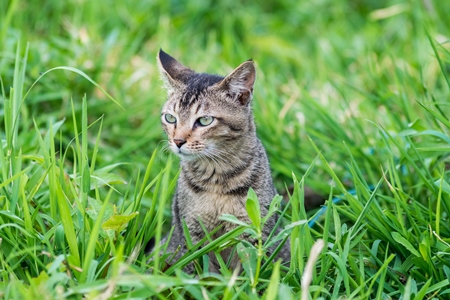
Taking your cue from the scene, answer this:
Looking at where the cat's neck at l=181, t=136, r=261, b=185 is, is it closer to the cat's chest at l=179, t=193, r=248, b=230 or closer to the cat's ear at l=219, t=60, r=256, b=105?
the cat's chest at l=179, t=193, r=248, b=230

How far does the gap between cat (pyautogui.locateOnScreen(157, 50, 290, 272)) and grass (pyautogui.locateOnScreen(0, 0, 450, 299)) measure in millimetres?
215

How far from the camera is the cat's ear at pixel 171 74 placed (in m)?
3.53

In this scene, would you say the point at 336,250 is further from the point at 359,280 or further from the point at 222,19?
the point at 222,19

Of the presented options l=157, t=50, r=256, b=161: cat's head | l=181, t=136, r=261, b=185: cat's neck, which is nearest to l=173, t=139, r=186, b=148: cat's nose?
l=157, t=50, r=256, b=161: cat's head

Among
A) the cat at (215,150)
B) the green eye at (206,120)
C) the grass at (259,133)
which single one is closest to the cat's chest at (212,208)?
the cat at (215,150)

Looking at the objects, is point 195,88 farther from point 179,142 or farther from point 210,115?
point 179,142

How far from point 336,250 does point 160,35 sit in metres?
3.55

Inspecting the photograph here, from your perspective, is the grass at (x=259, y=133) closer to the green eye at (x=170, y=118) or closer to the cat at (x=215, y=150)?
the cat at (x=215, y=150)

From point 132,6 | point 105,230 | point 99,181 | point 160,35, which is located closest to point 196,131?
point 99,181

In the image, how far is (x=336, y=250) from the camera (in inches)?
110

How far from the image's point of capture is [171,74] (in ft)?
11.7

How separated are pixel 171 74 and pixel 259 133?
4.13ft

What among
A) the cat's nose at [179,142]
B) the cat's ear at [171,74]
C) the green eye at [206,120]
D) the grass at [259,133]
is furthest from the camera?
the cat's ear at [171,74]

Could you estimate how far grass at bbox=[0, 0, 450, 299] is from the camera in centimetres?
261
